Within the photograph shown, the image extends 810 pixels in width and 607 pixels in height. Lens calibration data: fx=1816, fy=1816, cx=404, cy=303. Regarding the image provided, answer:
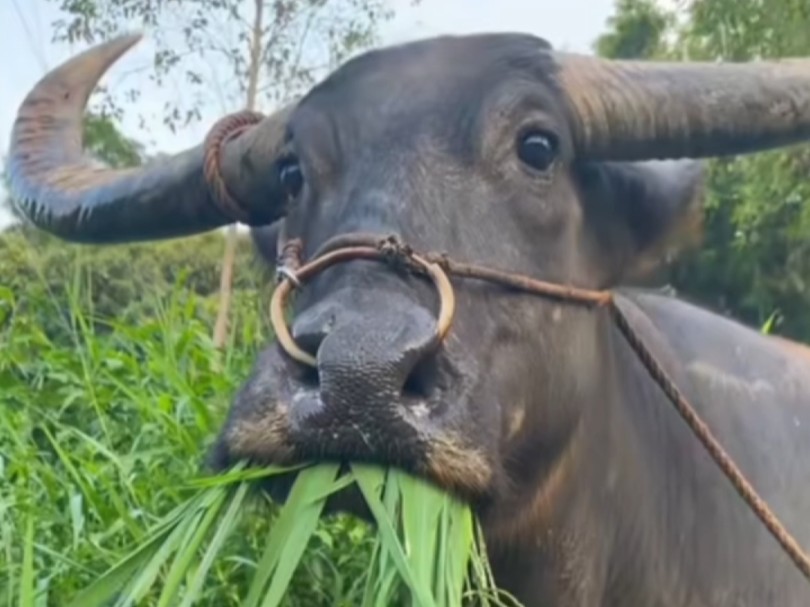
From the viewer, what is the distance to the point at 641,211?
3.70 metres

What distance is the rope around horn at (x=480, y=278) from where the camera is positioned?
2.95m

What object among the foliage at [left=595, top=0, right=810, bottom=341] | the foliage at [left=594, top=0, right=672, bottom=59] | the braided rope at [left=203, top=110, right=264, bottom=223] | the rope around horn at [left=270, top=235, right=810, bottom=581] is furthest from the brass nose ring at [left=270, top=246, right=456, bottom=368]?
the foliage at [left=594, top=0, right=672, bottom=59]

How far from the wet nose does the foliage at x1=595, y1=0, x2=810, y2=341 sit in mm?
11444

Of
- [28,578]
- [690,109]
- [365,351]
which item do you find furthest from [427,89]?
[28,578]

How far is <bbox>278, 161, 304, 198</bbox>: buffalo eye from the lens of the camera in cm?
344

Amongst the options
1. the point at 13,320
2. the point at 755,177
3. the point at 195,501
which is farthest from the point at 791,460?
the point at 755,177

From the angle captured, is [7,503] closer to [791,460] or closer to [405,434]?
[405,434]

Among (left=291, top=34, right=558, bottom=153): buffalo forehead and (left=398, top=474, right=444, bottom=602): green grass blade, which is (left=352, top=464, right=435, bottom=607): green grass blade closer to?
(left=398, top=474, right=444, bottom=602): green grass blade

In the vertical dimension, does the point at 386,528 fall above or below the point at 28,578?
above

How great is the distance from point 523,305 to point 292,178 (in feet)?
1.82

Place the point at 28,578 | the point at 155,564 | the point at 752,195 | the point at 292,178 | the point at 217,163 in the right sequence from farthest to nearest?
the point at 752,195 < the point at 217,163 < the point at 292,178 < the point at 28,578 < the point at 155,564

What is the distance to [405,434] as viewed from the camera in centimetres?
280

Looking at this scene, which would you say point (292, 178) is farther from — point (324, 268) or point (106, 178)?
point (106, 178)

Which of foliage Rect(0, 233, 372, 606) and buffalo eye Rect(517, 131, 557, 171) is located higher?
buffalo eye Rect(517, 131, 557, 171)
